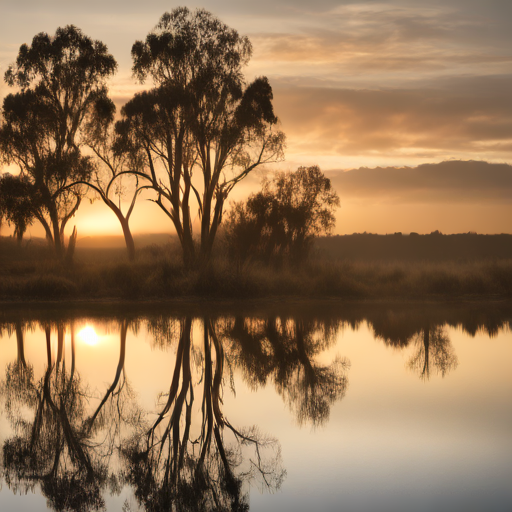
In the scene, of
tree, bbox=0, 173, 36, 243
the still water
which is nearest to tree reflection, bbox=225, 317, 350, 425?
the still water

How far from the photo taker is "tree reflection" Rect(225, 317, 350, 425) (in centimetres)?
809

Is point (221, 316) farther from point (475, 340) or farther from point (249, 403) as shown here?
point (249, 403)

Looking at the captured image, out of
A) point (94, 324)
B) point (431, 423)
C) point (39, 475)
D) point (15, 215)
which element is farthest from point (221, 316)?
point (15, 215)

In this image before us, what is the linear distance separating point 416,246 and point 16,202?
173 ft

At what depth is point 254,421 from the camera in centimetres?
710

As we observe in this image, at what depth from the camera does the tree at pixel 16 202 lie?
1102 inches

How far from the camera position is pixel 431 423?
7047 millimetres

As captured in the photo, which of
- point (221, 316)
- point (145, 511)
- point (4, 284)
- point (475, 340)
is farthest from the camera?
point (4, 284)

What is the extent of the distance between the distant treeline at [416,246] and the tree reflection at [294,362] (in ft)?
178

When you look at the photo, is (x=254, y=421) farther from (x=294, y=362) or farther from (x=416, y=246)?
(x=416, y=246)

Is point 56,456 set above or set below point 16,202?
below

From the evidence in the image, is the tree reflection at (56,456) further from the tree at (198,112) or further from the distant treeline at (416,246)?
the distant treeline at (416,246)

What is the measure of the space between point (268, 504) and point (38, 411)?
11.3 ft

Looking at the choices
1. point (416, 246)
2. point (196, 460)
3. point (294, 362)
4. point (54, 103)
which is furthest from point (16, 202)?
point (416, 246)
